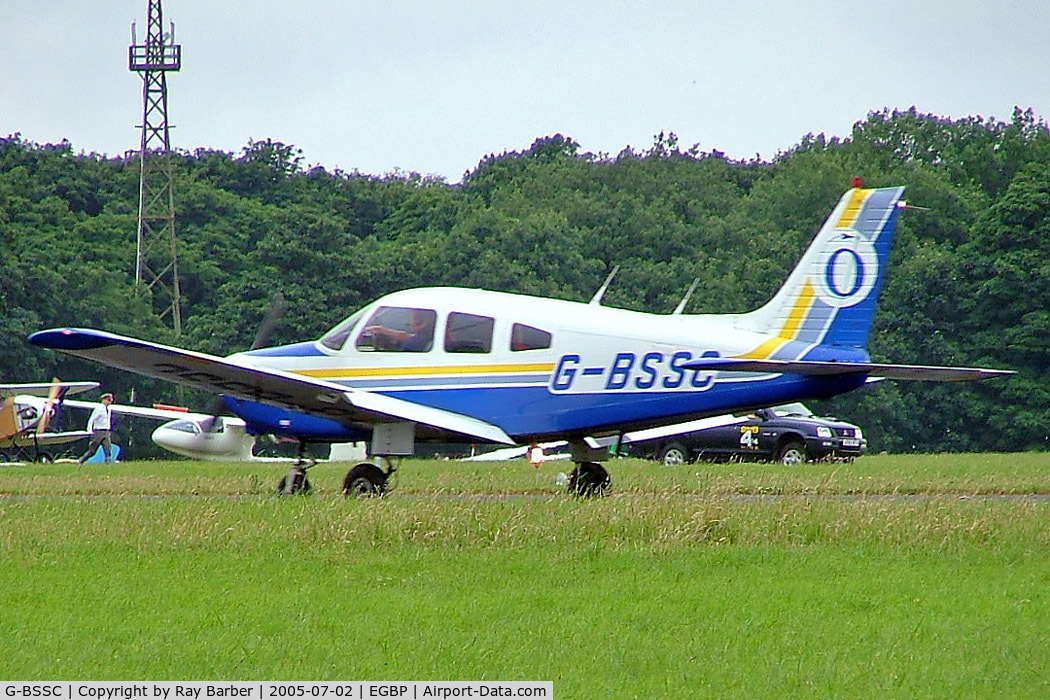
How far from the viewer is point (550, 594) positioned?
905cm

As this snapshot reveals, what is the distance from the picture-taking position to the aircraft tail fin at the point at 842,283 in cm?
1620

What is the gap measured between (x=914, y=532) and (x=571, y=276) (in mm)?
57133

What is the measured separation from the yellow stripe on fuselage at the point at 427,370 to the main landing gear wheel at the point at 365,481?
105 cm

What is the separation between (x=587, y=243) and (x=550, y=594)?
65.3 m

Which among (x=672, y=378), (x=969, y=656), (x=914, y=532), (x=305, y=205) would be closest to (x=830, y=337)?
(x=672, y=378)

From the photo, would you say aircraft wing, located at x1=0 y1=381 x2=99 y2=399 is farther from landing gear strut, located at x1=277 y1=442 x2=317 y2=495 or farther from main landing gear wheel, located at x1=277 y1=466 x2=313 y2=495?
main landing gear wheel, located at x1=277 y1=466 x2=313 y2=495

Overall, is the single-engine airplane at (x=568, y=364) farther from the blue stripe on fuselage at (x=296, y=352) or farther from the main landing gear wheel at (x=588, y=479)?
the blue stripe on fuselage at (x=296, y=352)

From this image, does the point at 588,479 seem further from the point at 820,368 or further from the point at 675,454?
the point at 675,454

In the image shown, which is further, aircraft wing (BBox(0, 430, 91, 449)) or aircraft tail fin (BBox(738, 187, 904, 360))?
aircraft wing (BBox(0, 430, 91, 449))

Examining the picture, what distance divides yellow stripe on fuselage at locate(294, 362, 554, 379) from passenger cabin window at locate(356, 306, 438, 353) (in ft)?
0.71

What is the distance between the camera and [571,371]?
1617 centimetres

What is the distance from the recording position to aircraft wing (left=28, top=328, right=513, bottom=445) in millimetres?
15820

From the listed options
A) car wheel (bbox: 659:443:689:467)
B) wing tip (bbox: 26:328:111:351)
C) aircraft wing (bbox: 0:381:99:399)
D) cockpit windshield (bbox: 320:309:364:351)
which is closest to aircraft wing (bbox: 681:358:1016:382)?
cockpit windshield (bbox: 320:309:364:351)

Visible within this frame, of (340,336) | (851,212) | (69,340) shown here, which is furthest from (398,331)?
(851,212)
